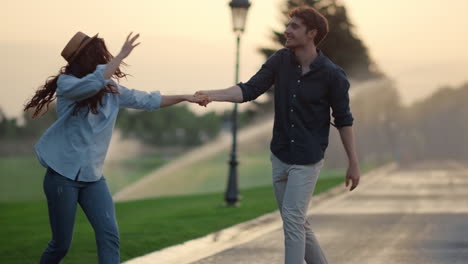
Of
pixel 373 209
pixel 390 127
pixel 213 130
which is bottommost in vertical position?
pixel 213 130

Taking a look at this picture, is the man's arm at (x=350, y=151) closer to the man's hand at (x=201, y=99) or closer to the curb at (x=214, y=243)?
the man's hand at (x=201, y=99)

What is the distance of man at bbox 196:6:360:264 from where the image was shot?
7.09 meters

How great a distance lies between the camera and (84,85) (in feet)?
20.7

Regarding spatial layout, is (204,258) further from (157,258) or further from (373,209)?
(373,209)

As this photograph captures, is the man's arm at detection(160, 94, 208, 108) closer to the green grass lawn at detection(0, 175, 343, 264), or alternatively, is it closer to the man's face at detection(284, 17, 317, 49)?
the man's face at detection(284, 17, 317, 49)

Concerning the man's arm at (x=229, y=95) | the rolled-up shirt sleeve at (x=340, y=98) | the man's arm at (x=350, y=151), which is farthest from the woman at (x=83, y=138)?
the man's arm at (x=350, y=151)

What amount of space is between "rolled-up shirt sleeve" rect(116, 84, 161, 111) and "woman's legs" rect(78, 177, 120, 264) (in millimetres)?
522

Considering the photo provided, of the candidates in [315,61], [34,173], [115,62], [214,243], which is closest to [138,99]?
[115,62]

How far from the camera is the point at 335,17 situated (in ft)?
208

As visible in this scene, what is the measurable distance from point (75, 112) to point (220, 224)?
29.2 feet

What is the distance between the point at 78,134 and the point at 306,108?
160 cm

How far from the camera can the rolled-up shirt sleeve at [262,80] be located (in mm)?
7328

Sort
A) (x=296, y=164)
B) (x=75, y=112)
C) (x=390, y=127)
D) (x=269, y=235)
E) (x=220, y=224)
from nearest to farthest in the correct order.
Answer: (x=75, y=112)
(x=296, y=164)
(x=269, y=235)
(x=220, y=224)
(x=390, y=127)

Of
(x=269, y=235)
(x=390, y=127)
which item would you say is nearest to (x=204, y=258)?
(x=269, y=235)
